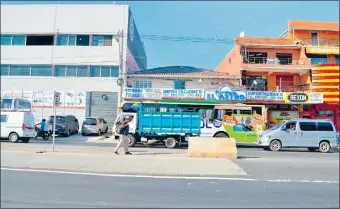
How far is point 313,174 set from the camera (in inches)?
417

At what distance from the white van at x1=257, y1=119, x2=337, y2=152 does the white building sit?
1711 centimetres

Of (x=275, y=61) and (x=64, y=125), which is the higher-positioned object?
(x=275, y=61)

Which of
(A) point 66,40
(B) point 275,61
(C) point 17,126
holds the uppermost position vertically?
(A) point 66,40

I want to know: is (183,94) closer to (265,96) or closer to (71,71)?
(265,96)

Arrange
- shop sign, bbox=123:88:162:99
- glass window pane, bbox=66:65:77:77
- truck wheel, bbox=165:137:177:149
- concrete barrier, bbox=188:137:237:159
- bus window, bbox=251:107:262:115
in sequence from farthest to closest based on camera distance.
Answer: glass window pane, bbox=66:65:77:77
shop sign, bbox=123:88:162:99
bus window, bbox=251:107:262:115
truck wheel, bbox=165:137:177:149
concrete barrier, bbox=188:137:237:159

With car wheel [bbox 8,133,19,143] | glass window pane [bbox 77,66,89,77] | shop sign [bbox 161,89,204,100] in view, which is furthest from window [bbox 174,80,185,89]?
car wheel [bbox 8,133,19,143]

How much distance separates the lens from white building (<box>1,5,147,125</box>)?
3247 cm

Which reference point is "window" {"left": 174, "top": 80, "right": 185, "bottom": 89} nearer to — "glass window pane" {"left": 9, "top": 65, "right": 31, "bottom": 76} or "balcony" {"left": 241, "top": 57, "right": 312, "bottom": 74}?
"balcony" {"left": 241, "top": 57, "right": 312, "bottom": 74}

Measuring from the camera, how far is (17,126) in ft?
65.4

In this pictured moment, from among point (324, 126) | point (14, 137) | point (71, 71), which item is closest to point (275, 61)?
point (324, 126)

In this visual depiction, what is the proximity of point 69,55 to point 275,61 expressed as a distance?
20.3m

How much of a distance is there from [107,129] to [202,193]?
25.3 metres

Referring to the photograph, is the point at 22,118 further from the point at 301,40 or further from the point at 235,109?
the point at 301,40

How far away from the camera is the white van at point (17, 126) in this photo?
19.5 m
